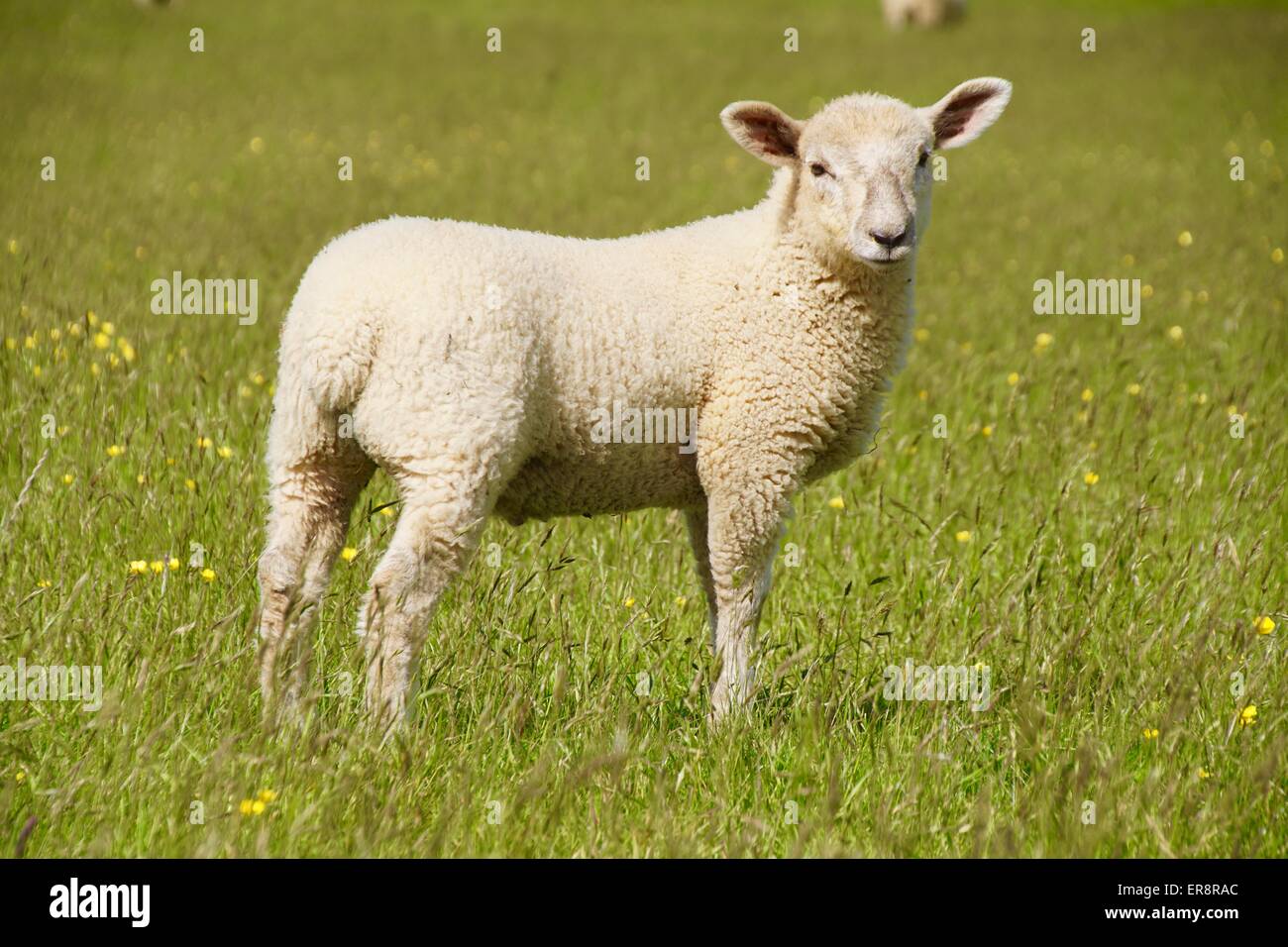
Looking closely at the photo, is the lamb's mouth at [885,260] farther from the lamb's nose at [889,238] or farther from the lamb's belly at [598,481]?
the lamb's belly at [598,481]

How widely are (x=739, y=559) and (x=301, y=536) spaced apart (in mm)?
1355

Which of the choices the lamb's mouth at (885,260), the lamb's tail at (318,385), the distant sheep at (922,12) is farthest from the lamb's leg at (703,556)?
the distant sheep at (922,12)

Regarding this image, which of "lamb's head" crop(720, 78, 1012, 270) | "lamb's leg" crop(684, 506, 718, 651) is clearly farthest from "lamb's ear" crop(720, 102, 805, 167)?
"lamb's leg" crop(684, 506, 718, 651)

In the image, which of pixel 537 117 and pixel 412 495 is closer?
pixel 412 495

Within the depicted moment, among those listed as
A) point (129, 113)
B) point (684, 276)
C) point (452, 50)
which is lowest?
point (684, 276)

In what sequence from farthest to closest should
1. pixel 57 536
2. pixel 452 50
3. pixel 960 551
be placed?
pixel 452 50 → pixel 960 551 → pixel 57 536

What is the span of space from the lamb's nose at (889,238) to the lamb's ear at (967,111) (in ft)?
2.26

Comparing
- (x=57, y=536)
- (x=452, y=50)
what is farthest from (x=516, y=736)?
(x=452, y=50)

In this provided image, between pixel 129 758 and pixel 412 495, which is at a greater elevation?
pixel 412 495

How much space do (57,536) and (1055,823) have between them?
3.46 metres

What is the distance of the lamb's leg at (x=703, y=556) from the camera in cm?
466

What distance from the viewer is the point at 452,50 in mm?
22844

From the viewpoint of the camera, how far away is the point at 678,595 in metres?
5.11
